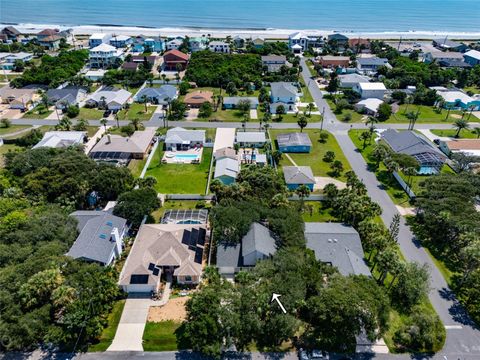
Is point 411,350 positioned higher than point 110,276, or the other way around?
point 110,276

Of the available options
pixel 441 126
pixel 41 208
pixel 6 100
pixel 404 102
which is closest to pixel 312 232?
pixel 41 208

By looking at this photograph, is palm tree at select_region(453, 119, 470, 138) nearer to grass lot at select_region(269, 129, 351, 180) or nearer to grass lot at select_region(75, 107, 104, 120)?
grass lot at select_region(269, 129, 351, 180)

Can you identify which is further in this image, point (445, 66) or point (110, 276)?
point (445, 66)

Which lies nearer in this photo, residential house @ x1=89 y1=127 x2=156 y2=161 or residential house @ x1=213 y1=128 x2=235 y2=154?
residential house @ x1=89 y1=127 x2=156 y2=161

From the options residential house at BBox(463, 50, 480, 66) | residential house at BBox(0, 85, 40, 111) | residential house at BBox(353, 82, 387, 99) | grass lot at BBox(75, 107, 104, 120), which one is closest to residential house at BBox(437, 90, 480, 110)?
residential house at BBox(353, 82, 387, 99)

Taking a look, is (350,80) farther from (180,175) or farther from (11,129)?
(11,129)

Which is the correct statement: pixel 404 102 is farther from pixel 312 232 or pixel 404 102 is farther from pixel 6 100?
pixel 6 100
